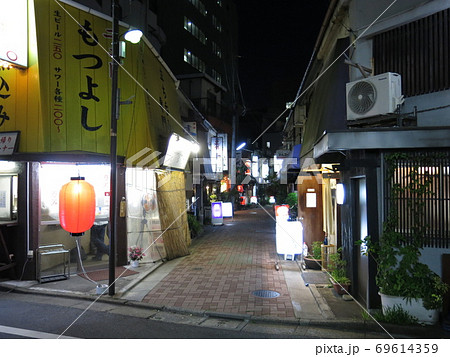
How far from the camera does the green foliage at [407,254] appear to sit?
23.6 feet

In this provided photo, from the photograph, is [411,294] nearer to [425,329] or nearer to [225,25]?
[425,329]

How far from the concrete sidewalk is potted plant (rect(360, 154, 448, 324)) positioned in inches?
21.8

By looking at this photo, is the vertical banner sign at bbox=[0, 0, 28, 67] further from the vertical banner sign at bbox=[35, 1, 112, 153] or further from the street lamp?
the street lamp

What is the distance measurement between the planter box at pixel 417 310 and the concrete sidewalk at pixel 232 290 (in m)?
0.26

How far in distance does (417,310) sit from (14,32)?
13303 mm

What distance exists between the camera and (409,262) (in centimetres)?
725

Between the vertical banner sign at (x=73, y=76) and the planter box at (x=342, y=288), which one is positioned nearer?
the planter box at (x=342, y=288)

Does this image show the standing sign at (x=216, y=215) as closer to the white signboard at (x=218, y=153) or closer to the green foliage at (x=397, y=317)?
the white signboard at (x=218, y=153)

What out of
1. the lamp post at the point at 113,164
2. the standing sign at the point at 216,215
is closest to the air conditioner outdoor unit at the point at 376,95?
the lamp post at the point at 113,164

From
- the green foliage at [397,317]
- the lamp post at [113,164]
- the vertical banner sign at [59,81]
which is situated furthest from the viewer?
the vertical banner sign at [59,81]

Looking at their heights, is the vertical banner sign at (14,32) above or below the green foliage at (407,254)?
above

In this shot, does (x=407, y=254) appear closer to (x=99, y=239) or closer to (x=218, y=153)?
(x=99, y=239)

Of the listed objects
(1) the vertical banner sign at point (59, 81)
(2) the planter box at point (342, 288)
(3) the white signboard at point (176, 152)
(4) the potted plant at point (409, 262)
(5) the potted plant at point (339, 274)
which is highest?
(1) the vertical banner sign at point (59, 81)

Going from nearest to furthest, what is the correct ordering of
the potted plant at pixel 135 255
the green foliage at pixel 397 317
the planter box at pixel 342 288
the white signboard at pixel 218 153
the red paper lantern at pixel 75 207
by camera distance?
1. the green foliage at pixel 397 317
2. the planter box at pixel 342 288
3. the red paper lantern at pixel 75 207
4. the potted plant at pixel 135 255
5. the white signboard at pixel 218 153
